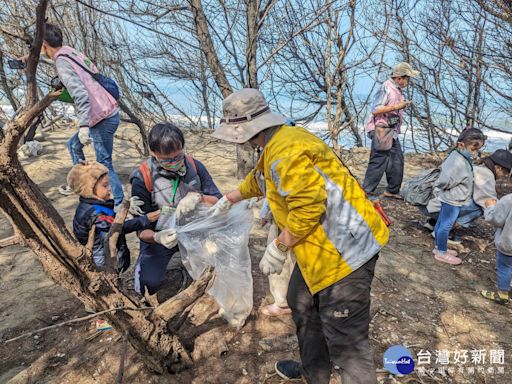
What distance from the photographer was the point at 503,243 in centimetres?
258

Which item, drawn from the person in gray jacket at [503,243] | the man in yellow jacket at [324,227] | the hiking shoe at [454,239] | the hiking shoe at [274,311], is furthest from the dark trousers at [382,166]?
the man in yellow jacket at [324,227]

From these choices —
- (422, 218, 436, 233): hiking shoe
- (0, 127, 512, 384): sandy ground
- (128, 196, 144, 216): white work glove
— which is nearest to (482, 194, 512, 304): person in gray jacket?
(0, 127, 512, 384): sandy ground

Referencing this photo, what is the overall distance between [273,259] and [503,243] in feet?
6.62

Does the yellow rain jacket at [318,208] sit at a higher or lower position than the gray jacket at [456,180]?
higher

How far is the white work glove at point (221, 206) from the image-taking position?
2154 mm

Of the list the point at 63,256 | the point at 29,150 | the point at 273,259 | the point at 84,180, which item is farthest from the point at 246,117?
the point at 29,150

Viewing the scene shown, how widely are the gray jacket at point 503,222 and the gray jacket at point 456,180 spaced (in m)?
0.41

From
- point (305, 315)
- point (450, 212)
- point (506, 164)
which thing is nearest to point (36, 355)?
point (305, 315)

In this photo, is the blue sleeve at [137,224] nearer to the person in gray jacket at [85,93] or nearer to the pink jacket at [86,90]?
the person in gray jacket at [85,93]

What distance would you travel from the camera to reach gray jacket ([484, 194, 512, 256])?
2541mm

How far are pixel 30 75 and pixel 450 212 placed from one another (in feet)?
10.8

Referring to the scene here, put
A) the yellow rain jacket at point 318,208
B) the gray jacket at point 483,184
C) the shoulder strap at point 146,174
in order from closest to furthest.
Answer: the yellow rain jacket at point 318,208 → the shoulder strap at point 146,174 → the gray jacket at point 483,184

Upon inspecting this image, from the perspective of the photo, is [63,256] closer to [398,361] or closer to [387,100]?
[398,361]

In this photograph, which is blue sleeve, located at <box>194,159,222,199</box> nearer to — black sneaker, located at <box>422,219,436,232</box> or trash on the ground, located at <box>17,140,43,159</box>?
black sneaker, located at <box>422,219,436,232</box>
